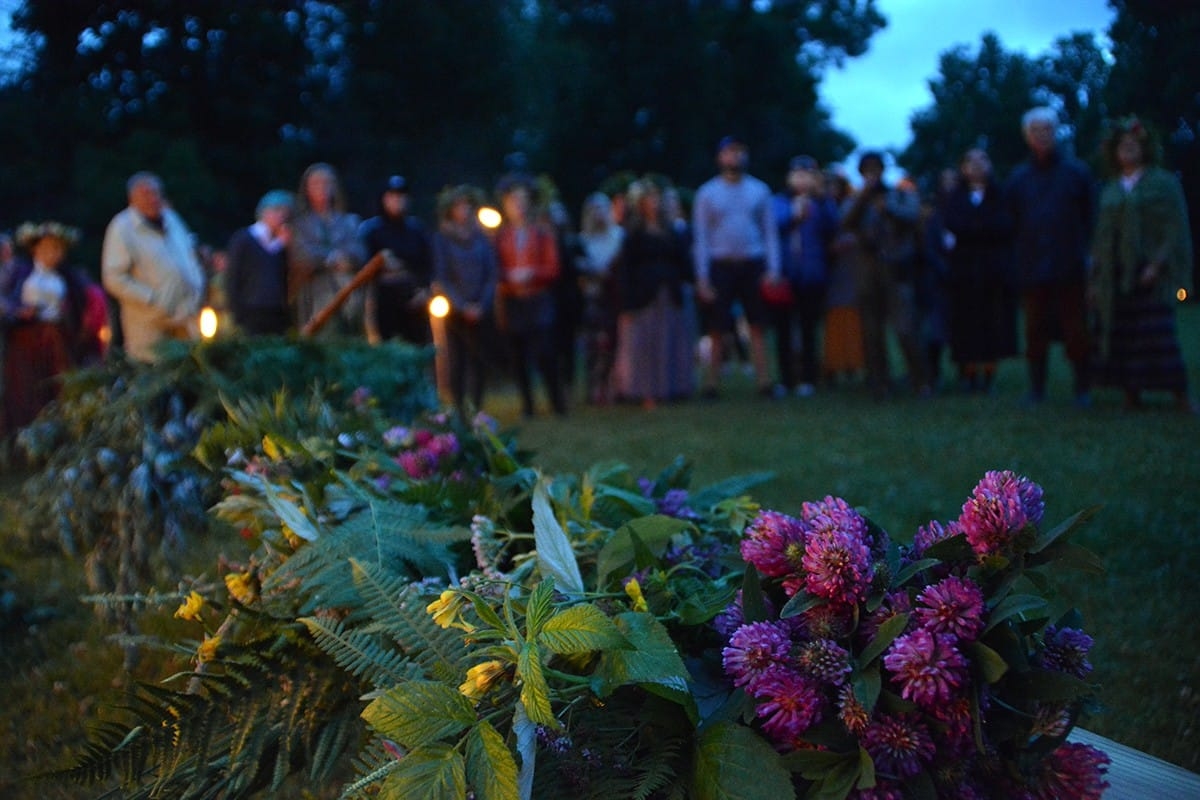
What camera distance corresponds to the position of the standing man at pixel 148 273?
332 inches

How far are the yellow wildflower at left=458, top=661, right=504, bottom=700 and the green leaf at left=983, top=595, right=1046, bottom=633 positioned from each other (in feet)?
1.88

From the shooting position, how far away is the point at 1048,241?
8359 millimetres

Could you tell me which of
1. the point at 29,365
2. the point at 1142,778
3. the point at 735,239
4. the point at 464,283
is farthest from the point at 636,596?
the point at 29,365

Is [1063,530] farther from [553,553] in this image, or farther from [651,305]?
[651,305]

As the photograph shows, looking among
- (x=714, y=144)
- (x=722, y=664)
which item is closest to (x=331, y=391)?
(x=722, y=664)

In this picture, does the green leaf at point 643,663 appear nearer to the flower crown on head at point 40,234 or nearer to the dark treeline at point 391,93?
the flower crown on head at point 40,234

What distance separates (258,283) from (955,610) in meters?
8.13

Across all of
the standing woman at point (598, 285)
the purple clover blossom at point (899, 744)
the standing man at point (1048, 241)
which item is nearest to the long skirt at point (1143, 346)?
the standing man at point (1048, 241)

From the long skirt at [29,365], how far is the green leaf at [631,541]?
1025 cm

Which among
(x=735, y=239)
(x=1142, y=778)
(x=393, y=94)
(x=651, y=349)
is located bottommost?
(x=1142, y=778)

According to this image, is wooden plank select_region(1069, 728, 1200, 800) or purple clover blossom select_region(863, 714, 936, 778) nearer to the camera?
purple clover blossom select_region(863, 714, 936, 778)

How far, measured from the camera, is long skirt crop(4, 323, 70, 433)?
35.4 feet

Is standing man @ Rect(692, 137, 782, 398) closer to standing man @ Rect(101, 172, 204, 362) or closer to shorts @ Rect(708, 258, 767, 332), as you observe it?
shorts @ Rect(708, 258, 767, 332)

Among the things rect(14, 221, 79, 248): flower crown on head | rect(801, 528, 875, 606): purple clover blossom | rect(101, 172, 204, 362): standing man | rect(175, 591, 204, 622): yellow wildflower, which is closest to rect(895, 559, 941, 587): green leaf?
rect(801, 528, 875, 606): purple clover blossom
